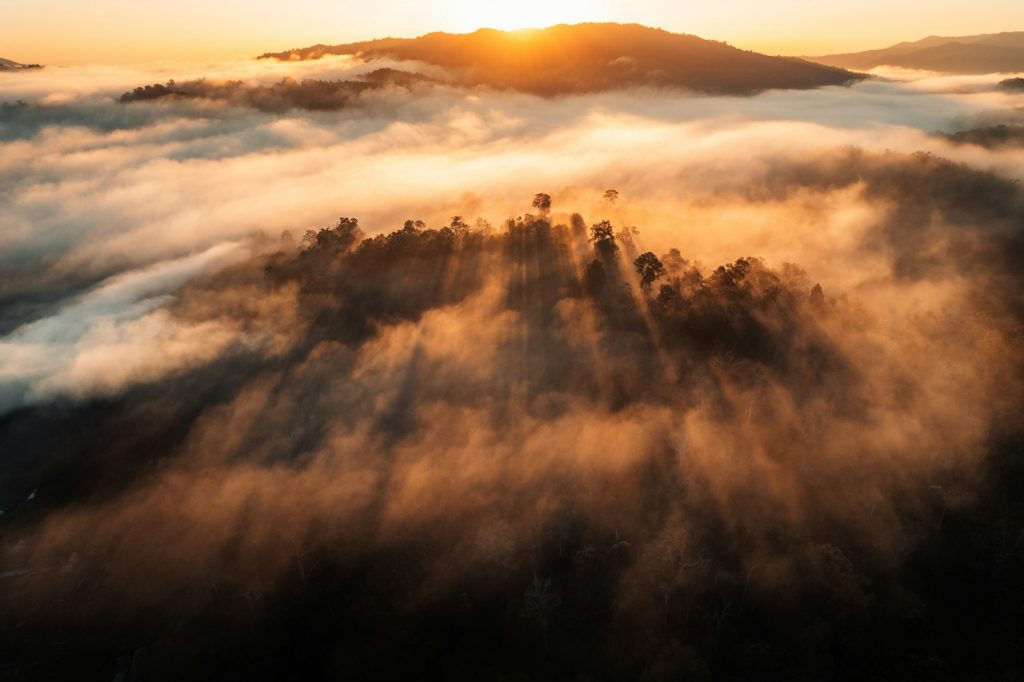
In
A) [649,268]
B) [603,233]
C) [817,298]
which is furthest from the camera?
[603,233]

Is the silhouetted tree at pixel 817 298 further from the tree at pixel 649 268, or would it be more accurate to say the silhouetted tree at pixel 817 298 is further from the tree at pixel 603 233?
the tree at pixel 603 233

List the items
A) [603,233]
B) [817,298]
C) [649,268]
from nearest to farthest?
[817,298], [649,268], [603,233]

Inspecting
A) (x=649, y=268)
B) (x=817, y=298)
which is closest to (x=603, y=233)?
(x=649, y=268)

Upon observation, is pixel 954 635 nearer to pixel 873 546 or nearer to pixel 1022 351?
pixel 873 546

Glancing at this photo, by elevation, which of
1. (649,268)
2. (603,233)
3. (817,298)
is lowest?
(817,298)

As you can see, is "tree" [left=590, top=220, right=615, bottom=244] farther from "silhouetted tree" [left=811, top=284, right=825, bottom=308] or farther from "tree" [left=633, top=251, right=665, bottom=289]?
"silhouetted tree" [left=811, top=284, right=825, bottom=308]

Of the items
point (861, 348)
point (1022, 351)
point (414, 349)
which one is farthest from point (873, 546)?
point (414, 349)

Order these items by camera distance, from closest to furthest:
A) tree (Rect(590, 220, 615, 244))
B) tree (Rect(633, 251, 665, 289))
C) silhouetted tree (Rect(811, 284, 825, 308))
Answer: silhouetted tree (Rect(811, 284, 825, 308)) → tree (Rect(633, 251, 665, 289)) → tree (Rect(590, 220, 615, 244))

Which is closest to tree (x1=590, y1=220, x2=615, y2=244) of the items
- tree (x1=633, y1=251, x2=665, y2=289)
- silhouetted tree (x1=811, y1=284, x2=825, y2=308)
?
tree (x1=633, y1=251, x2=665, y2=289)

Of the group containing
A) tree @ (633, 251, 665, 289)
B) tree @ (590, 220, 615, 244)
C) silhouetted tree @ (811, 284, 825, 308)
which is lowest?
silhouetted tree @ (811, 284, 825, 308)

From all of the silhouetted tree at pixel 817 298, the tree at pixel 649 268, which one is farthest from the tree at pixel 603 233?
the silhouetted tree at pixel 817 298

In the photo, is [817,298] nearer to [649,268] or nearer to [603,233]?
[649,268]
